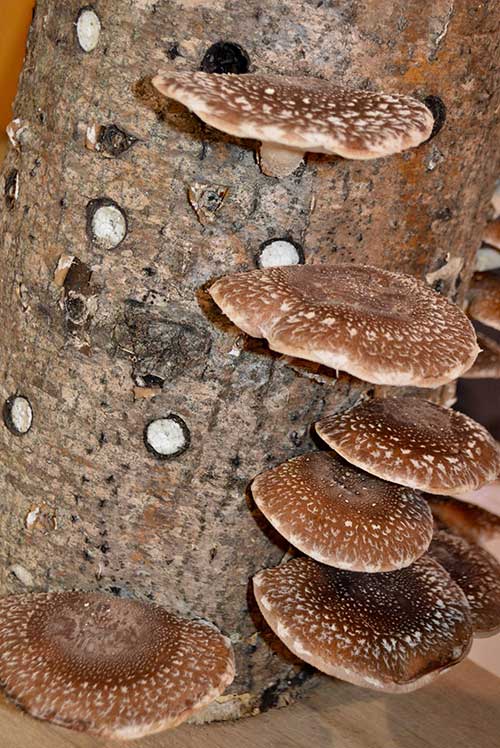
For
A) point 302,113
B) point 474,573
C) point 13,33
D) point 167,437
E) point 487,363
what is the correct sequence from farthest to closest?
point 13,33, point 487,363, point 474,573, point 167,437, point 302,113

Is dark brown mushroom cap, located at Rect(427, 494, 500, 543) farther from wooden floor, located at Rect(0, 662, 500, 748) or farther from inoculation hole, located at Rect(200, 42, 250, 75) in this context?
inoculation hole, located at Rect(200, 42, 250, 75)

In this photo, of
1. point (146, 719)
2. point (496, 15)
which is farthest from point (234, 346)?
point (496, 15)

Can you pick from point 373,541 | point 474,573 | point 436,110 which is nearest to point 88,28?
point 436,110

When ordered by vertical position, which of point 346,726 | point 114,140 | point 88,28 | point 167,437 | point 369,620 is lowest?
point 346,726

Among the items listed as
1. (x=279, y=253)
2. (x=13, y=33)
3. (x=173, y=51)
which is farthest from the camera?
(x=13, y=33)

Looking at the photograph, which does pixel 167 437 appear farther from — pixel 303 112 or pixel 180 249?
pixel 303 112

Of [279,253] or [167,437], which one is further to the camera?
[167,437]

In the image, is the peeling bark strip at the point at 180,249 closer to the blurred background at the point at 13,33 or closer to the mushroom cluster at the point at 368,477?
the mushroom cluster at the point at 368,477

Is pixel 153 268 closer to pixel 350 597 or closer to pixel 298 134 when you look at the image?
pixel 298 134
